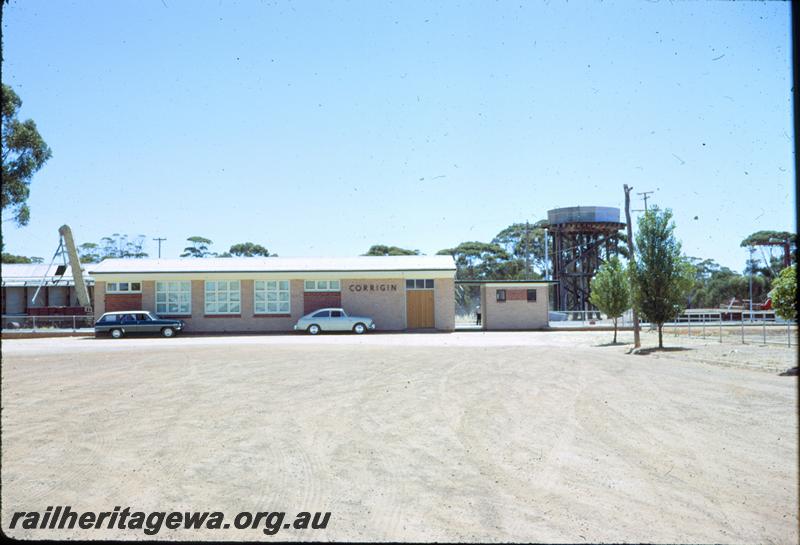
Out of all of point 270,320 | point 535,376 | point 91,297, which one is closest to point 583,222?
point 270,320

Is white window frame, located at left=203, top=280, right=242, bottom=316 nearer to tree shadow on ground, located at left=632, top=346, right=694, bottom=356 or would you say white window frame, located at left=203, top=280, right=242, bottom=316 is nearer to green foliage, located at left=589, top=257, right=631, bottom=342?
green foliage, located at left=589, top=257, right=631, bottom=342

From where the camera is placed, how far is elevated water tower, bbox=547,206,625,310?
55.3 m

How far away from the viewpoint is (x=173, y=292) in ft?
113

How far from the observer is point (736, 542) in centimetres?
446

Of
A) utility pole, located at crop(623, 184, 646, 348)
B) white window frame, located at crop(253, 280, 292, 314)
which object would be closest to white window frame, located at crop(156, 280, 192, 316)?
white window frame, located at crop(253, 280, 292, 314)

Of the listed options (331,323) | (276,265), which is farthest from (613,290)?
(276,265)

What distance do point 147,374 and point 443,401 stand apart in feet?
24.1

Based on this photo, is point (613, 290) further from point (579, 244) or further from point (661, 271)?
point (579, 244)

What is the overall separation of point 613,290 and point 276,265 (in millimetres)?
18971

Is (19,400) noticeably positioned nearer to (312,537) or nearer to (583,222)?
(312,537)

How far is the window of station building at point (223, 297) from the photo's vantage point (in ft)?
112

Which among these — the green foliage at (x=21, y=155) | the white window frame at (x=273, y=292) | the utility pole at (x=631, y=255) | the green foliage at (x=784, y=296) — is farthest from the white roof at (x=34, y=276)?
the green foliage at (x=21, y=155)

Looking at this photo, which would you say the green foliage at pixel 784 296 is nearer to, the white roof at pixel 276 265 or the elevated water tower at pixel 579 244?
the white roof at pixel 276 265

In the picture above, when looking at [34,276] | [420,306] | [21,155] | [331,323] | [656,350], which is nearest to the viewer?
[21,155]
